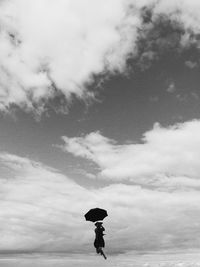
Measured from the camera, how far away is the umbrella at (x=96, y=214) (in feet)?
68.5

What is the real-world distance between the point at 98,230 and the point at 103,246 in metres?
1.15

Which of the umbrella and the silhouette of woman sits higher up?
the umbrella

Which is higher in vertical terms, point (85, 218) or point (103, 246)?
point (85, 218)

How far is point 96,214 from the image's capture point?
21.0 metres

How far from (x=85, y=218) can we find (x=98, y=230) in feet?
5.30

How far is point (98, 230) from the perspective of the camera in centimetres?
2161

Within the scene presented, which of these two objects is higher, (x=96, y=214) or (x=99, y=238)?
(x=96, y=214)

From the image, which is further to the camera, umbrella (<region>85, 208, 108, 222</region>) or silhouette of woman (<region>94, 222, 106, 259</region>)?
silhouette of woman (<region>94, 222, 106, 259</region>)

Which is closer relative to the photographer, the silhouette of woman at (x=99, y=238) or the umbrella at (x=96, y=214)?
the umbrella at (x=96, y=214)

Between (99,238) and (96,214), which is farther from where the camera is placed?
(99,238)

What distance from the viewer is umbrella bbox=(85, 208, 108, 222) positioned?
20.9m

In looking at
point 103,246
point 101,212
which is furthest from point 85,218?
point 103,246

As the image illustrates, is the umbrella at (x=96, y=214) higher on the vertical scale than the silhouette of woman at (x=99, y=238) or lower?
higher

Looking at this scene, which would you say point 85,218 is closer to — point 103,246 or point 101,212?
point 101,212
